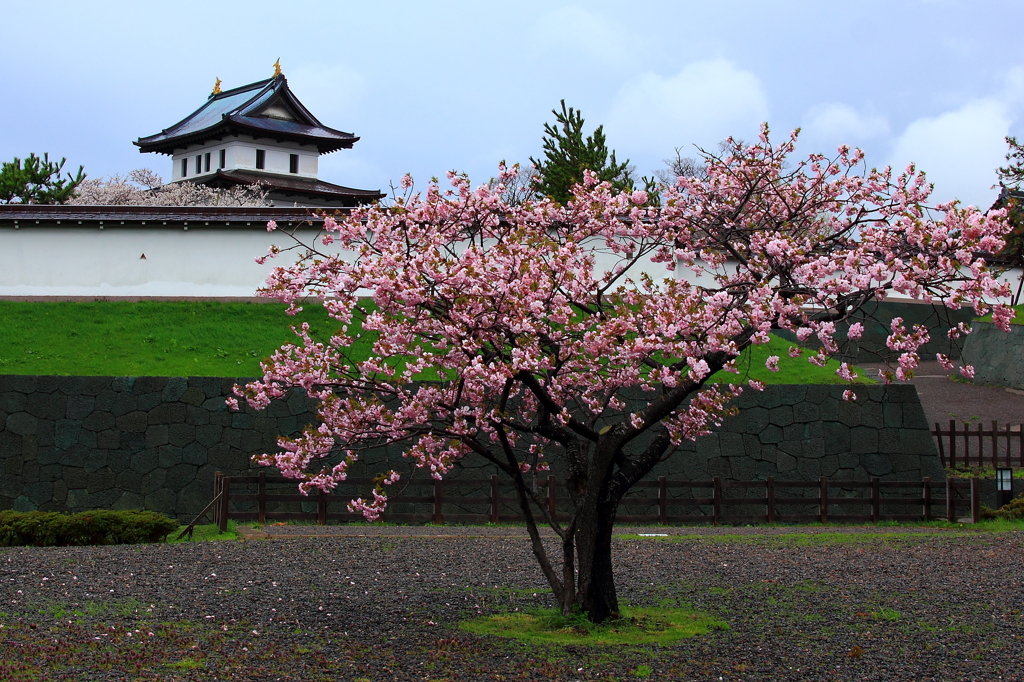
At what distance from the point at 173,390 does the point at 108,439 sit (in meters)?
1.36

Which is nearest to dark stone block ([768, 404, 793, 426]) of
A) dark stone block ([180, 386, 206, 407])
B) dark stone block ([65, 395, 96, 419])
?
dark stone block ([180, 386, 206, 407])

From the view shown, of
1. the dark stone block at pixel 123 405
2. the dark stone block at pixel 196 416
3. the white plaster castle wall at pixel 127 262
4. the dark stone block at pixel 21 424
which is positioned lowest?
the dark stone block at pixel 21 424

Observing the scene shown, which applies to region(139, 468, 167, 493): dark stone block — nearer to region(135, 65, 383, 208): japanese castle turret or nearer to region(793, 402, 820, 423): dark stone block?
region(793, 402, 820, 423): dark stone block

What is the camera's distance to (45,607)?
8930mm

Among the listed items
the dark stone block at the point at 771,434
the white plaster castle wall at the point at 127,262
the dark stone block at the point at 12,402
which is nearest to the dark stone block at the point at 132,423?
the dark stone block at the point at 12,402

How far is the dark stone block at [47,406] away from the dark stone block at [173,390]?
1.70m

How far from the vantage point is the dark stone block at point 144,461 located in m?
16.8

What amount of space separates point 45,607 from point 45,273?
15.4 metres

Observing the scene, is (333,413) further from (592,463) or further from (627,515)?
(627,515)

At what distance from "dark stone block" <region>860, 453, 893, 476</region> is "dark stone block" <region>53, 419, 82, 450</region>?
13913mm

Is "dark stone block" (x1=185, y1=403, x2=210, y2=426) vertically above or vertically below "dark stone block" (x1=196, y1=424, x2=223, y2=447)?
above

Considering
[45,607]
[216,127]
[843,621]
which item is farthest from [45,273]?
[216,127]

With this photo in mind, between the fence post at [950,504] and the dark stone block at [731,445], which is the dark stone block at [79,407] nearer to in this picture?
the dark stone block at [731,445]

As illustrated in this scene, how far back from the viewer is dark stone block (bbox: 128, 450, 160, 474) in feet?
55.3
